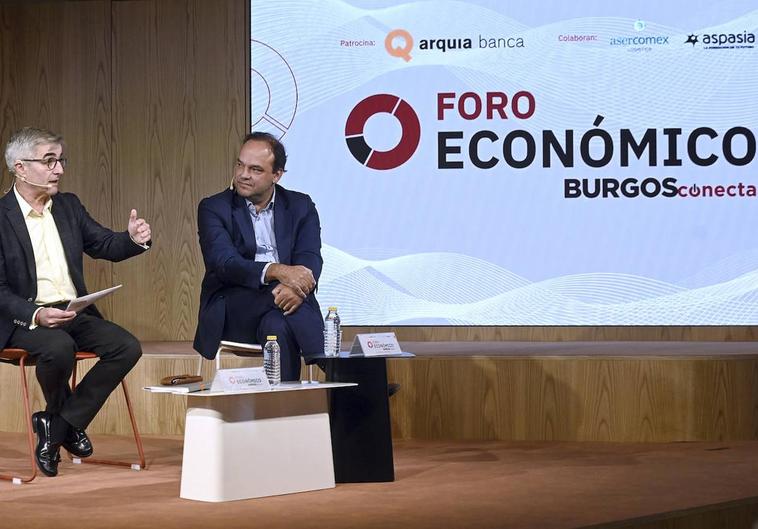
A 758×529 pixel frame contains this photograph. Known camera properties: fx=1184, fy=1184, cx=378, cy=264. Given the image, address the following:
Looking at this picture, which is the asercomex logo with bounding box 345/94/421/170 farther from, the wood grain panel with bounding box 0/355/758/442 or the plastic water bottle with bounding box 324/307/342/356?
the plastic water bottle with bounding box 324/307/342/356

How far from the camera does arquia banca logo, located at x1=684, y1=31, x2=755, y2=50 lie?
5.52 meters

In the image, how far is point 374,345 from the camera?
375 centimetres

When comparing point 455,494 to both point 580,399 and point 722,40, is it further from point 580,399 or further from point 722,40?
point 722,40

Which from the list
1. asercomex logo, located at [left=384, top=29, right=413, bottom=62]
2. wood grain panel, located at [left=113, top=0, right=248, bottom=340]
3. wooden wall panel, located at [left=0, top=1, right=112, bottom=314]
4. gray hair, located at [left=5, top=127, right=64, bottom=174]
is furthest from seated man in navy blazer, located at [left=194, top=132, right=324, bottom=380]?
wooden wall panel, located at [left=0, top=1, right=112, bottom=314]

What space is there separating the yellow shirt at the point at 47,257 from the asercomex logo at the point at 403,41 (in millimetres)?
2282

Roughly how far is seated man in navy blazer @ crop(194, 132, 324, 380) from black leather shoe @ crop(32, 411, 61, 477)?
576 mm

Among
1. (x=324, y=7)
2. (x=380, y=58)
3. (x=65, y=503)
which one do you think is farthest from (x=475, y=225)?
(x=65, y=503)

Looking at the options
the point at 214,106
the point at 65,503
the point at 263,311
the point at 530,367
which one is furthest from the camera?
the point at 214,106

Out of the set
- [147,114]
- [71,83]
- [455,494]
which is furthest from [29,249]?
[71,83]

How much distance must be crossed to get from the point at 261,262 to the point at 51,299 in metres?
0.71

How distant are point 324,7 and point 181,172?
44.0 inches

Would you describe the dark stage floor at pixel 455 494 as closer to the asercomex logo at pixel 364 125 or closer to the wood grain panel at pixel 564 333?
the wood grain panel at pixel 564 333

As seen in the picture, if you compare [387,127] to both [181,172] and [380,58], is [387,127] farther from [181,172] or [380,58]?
[181,172]

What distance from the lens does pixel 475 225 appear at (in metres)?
5.70
